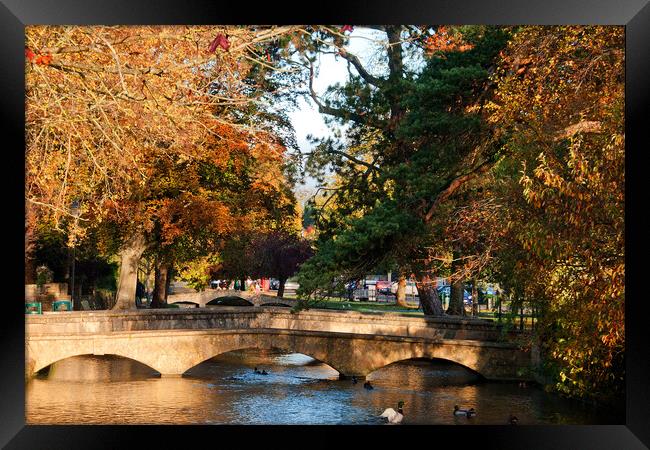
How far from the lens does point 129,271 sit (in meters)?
26.3

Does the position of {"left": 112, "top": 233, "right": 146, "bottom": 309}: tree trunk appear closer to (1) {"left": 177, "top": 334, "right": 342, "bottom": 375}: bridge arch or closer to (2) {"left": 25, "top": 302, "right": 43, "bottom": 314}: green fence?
(2) {"left": 25, "top": 302, "right": 43, "bottom": 314}: green fence

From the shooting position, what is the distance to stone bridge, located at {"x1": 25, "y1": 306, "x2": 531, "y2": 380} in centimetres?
2189

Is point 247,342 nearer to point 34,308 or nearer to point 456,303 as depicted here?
point 34,308

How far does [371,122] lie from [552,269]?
35.5ft

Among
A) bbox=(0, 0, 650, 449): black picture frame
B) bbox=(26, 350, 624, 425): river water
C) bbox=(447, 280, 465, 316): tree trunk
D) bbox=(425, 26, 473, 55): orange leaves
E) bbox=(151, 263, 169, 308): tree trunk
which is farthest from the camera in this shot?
bbox=(151, 263, 169, 308): tree trunk

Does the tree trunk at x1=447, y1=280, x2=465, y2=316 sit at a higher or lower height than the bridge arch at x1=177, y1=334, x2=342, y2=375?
higher

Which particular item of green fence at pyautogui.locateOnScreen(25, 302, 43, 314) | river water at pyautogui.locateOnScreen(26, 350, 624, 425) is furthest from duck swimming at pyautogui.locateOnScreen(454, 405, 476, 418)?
green fence at pyautogui.locateOnScreen(25, 302, 43, 314)

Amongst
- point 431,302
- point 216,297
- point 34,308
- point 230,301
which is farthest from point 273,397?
point 216,297

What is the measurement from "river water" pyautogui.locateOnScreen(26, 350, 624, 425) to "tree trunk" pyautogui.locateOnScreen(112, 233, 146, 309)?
1.78 m

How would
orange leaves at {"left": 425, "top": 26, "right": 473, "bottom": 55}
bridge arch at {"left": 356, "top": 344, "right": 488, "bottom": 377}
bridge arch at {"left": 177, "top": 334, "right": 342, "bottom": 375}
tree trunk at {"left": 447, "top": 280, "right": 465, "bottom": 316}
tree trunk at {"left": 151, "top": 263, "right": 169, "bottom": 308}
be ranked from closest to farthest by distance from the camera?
orange leaves at {"left": 425, "top": 26, "right": 473, "bottom": 55} → bridge arch at {"left": 356, "top": 344, "right": 488, "bottom": 377} → bridge arch at {"left": 177, "top": 334, "right": 342, "bottom": 375} → tree trunk at {"left": 447, "top": 280, "right": 465, "bottom": 316} → tree trunk at {"left": 151, "top": 263, "right": 169, "bottom": 308}
